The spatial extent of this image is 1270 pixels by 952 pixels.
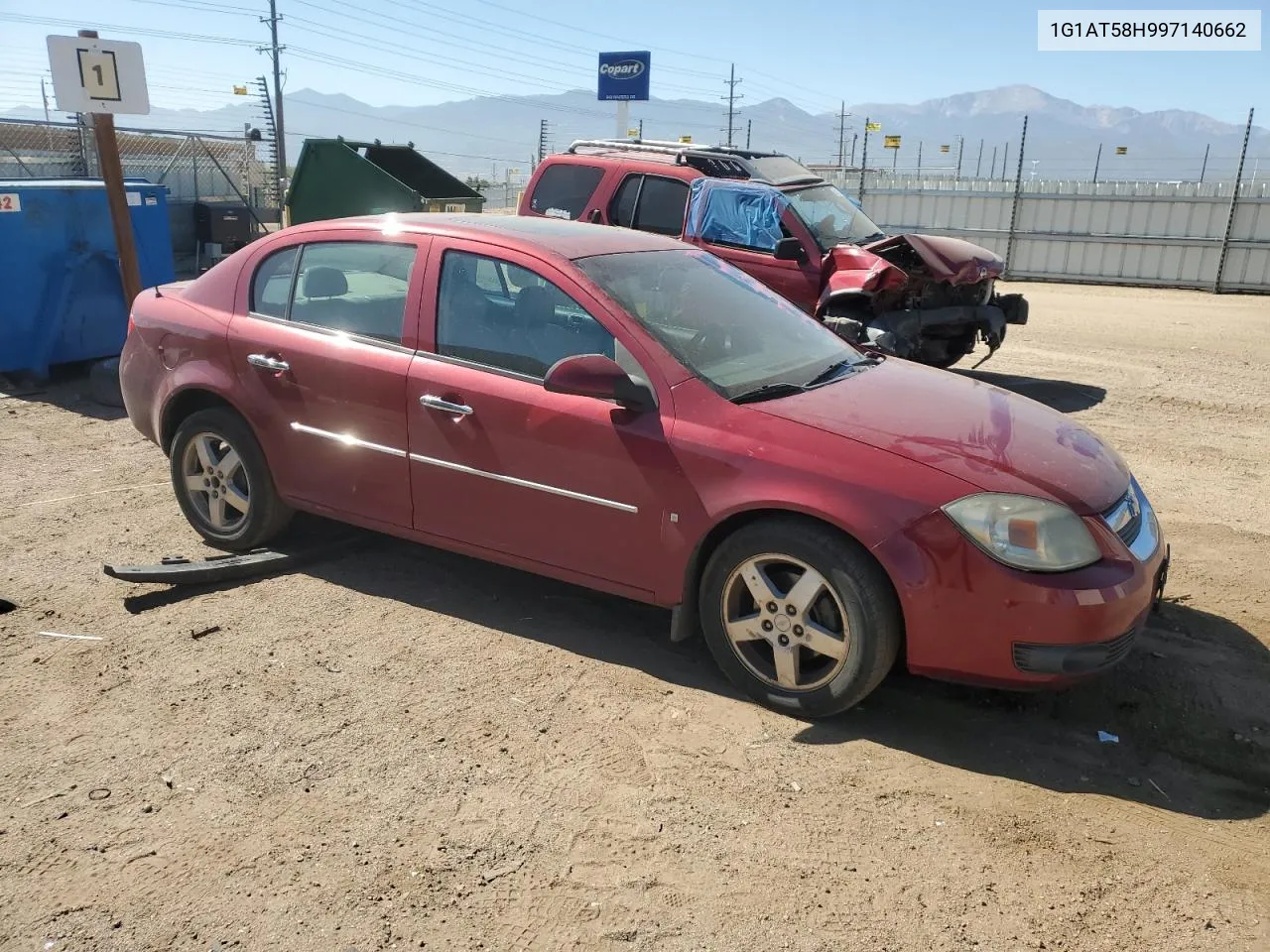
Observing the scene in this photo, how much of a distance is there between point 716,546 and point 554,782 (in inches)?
39.9

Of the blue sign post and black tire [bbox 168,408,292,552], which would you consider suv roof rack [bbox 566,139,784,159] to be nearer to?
black tire [bbox 168,408,292,552]

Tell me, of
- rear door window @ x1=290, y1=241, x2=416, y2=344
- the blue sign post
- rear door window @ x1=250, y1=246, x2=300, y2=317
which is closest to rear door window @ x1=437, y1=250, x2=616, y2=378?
rear door window @ x1=290, y1=241, x2=416, y2=344

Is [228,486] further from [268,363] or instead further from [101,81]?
[101,81]

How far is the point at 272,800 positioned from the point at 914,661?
209 cm

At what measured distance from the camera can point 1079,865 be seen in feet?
9.37

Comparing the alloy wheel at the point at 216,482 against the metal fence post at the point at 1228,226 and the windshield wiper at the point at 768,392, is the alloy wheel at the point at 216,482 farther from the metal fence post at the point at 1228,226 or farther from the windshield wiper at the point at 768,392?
the metal fence post at the point at 1228,226

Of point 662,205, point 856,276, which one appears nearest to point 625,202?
point 662,205

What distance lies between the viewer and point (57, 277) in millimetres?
8531

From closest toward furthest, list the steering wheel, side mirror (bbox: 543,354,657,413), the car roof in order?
side mirror (bbox: 543,354,657,413) → the steering wheel → the car roof

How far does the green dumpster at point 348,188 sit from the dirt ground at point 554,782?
7.95 m

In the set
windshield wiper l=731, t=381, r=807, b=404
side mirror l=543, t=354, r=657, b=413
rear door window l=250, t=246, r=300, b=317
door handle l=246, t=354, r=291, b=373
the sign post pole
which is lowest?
door handle l=246, t=354, r=291, b=373

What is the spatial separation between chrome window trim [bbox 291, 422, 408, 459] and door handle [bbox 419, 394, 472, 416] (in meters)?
0.26

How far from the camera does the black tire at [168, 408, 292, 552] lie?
478cm

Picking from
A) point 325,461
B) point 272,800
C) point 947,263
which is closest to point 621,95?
point 947,263
